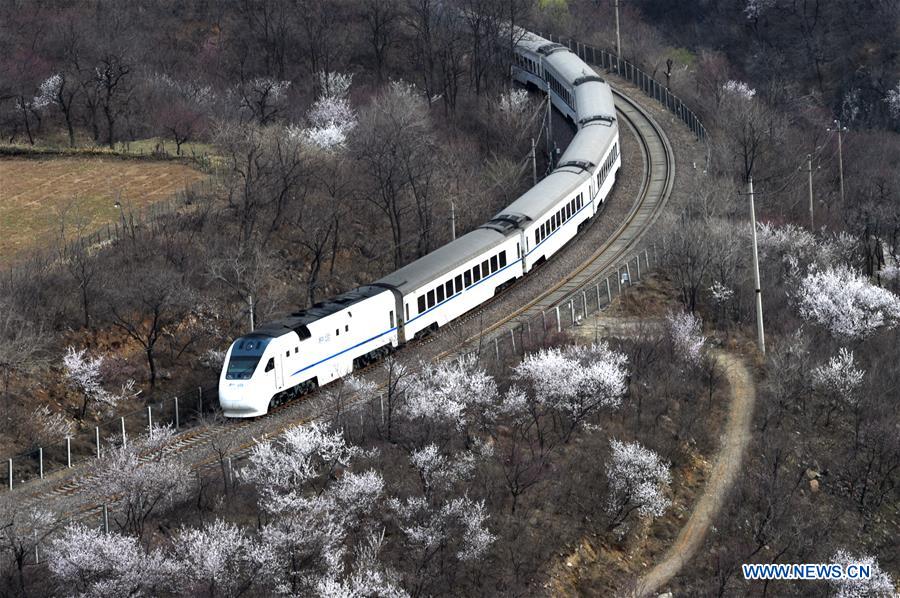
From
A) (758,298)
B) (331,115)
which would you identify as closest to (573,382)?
(758,298)

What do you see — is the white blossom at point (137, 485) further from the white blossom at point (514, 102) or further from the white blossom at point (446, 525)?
the white blossom at point (514, 102)

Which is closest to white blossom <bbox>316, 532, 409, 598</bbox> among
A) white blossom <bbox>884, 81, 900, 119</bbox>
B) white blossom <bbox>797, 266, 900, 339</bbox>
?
white blossom <bbox>797, 266, 900, 339</bbox>

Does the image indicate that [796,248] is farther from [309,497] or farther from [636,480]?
[309,497]

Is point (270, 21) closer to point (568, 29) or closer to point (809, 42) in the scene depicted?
point (568, 29)

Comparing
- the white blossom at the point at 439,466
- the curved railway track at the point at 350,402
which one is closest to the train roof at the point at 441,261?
the curved railway track at the point at 350,402

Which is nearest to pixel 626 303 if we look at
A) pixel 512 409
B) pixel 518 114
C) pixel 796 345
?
pixel 796 345
